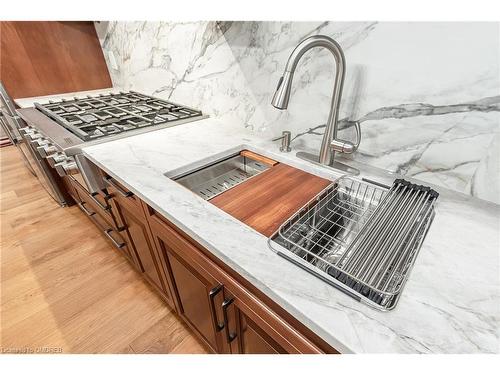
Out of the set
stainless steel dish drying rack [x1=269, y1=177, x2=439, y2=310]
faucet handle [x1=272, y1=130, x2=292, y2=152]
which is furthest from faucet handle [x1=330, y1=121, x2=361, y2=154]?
faucet handle [x1=272, y1=130, x2=292, y2=152]

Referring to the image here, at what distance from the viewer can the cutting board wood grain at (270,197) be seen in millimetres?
727

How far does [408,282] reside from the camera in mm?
516

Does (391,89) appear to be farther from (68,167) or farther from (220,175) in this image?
(68,167)

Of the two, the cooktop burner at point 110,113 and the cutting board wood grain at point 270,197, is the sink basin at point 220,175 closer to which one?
the cutting board wood grain at point 270,197

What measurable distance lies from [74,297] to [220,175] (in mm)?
1196

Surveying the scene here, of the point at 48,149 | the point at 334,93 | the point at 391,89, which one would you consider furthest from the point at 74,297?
the point at 391,89

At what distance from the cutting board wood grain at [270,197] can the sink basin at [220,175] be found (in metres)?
0.11

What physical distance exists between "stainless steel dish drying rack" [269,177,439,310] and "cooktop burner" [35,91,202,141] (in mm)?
1036

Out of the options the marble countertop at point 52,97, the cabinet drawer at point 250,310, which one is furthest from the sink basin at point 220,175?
the marble countertop at point 52,97

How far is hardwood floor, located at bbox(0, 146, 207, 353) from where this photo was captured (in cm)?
126
